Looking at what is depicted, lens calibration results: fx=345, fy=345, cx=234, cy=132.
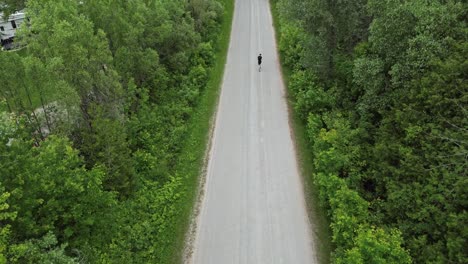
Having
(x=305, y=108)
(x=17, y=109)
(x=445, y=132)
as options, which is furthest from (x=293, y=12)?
(x=17, y=109)

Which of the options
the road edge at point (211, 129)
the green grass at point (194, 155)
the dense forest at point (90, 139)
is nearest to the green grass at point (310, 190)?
the road edge at point (211, 129)

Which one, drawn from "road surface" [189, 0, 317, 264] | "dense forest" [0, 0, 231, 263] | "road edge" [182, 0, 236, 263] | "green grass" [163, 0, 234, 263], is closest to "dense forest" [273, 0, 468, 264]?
"road surface" [189, 0, 317, 264]

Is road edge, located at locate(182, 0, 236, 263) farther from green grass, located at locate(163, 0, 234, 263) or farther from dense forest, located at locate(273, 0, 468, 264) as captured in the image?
dense forest, located at locate(273, 0, 468, 264)

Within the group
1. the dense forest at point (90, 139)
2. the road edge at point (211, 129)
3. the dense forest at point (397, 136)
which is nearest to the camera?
the dense forest at point (90, 139)

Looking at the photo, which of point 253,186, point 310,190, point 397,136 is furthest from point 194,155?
point 397,136

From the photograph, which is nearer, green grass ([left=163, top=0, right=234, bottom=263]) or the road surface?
the road surface

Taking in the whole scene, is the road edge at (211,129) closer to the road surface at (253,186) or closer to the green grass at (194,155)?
the green grass at (194,155)
